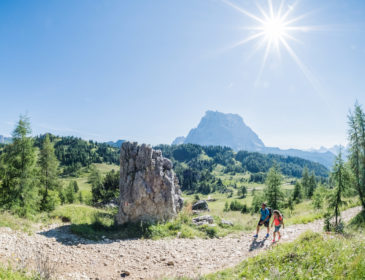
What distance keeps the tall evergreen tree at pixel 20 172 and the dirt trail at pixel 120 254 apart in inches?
330

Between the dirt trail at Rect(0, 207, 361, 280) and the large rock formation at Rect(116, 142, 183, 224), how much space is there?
3.88 m

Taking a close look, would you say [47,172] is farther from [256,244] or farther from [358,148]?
[358,148]

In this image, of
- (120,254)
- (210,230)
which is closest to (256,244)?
(210,230)

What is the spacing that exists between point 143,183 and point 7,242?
10696mm

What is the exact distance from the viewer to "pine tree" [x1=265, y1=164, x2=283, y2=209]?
1117 inches

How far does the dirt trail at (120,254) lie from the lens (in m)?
10.1

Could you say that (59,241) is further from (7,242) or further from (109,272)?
(109,272)

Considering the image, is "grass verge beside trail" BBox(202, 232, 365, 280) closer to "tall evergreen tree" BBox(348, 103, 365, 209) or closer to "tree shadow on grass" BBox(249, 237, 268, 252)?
"tree shadow on grass" BBox(249, 237, 268, 252)

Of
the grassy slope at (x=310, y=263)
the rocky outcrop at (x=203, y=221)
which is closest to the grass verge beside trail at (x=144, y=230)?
the rocky outcrop at (x=203, y=221)

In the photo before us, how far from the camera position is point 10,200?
779 inches

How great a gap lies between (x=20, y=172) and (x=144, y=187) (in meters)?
14.2

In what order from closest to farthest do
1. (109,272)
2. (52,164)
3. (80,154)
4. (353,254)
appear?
(353,254) → (109,272) → (52,164) → (80,154)

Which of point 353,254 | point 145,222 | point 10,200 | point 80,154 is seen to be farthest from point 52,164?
point 80,154

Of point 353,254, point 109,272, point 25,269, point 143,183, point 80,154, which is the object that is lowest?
point 109,272
